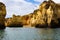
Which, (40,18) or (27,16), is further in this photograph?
(27,16)

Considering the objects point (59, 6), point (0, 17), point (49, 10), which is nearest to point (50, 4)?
point (49, 10)

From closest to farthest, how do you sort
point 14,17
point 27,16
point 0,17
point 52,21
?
point 0,17
point 52,21
point 14,17
point 27,16

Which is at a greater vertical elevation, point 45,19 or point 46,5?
point 46,5

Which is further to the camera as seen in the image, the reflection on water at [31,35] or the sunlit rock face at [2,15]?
the sunlit rock face at [2,15]

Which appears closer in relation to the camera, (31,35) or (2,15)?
(31,35)

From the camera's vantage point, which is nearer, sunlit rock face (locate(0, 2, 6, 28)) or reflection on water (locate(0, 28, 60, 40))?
reflection on water (locate(0, 28, 60, 40))

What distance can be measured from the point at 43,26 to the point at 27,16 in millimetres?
54067

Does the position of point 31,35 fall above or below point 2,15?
below

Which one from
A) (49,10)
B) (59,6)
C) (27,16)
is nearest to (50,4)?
(49,10)

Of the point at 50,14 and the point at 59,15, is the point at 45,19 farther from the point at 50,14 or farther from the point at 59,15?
the point at 59,15

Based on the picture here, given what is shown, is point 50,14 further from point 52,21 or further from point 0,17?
point 0,17

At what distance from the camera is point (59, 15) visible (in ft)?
407

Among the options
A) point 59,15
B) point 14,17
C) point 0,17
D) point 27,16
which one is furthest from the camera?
point 27,16

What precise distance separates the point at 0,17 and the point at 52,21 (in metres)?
28.1
